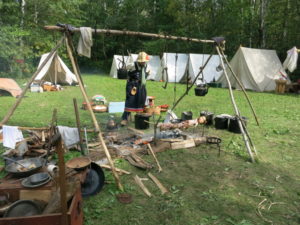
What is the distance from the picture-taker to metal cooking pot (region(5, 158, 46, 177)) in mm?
3100

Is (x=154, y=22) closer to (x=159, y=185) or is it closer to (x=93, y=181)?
(x=159, y=185)

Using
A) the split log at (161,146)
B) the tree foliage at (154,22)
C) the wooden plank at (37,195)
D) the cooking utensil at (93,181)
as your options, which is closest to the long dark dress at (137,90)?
the split log at (161,146)

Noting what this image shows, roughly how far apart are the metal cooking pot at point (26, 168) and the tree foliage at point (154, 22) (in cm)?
867

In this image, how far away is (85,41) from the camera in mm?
4043

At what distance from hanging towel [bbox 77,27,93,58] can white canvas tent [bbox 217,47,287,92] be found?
11.3 m

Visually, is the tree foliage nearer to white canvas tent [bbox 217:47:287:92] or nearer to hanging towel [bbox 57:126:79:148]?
white canvas tent [bbox 217:47:287:92]

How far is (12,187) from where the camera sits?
2.73 meters

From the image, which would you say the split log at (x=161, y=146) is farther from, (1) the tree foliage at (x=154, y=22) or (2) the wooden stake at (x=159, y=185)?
(1) the tree foliage at (x=154, y=22)

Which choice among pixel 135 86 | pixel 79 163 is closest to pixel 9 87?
pixel 135 86

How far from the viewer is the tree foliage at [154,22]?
15727 mm

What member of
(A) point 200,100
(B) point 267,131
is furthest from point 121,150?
(A) point 200,100

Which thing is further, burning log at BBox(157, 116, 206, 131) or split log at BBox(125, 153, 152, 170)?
burning log at BBox(157, 116, 206, 131)

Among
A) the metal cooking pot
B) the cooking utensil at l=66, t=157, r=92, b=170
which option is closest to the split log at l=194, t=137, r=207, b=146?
the cooking utensil at l=66, t=157, r=92, b=170

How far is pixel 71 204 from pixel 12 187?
3.00 ft
